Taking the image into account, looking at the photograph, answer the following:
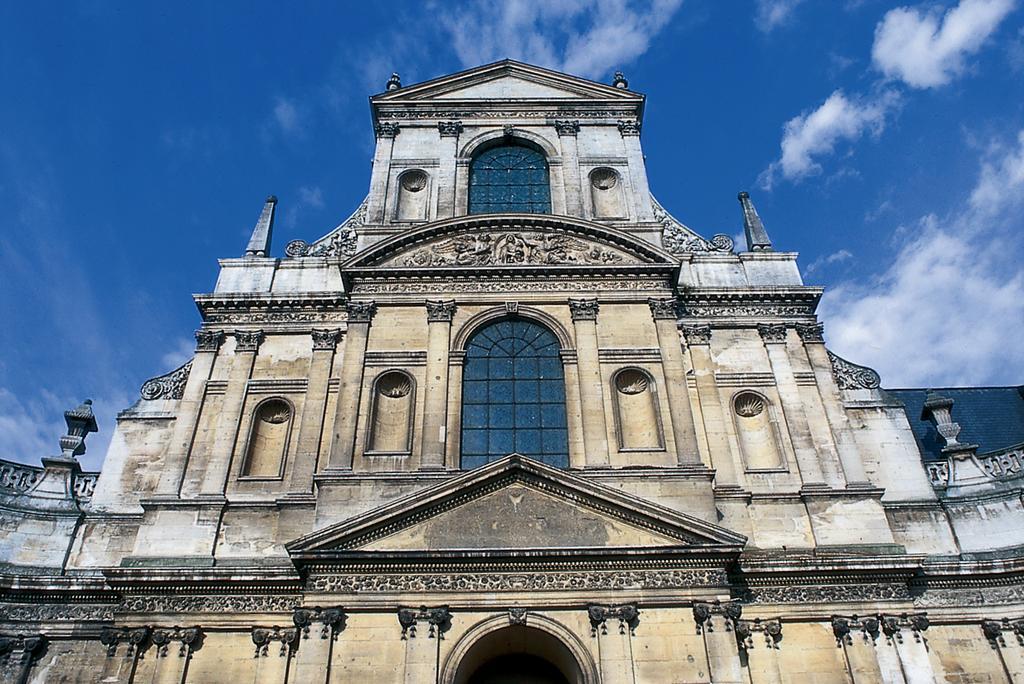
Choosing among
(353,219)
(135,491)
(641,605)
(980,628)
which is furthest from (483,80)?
(980,628)

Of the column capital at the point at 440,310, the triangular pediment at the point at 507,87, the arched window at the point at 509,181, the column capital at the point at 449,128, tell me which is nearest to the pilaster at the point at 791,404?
the arched window at the point at 509,181

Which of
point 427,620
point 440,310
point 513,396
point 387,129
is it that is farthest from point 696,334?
point 387,129

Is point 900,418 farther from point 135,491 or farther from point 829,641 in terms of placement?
point 135,491

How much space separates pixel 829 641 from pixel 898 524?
3.11 metres

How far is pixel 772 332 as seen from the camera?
58.6 feet

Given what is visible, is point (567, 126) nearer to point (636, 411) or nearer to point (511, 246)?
point (511, 246)

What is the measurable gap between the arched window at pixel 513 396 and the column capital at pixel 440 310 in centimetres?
68

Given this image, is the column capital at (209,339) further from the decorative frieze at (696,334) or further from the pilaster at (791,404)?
the pilaster at (791,404)

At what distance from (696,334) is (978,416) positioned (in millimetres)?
7777

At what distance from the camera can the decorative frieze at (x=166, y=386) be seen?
686 inches

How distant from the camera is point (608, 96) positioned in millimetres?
22438

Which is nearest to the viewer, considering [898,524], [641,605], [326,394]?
[641,605]

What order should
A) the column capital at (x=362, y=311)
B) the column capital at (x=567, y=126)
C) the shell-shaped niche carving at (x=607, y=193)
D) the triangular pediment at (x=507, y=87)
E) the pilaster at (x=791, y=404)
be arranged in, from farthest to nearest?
the triangular pediment at (x=507, y=87)
the column capital at (x=567, y=126)
the shell-shaped niche carving at (x=607, y=193)
the column capital at (x=362, y=311)
the pilaster at (x=791, y=404)

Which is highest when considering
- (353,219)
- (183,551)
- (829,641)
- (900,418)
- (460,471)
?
(353,219)
